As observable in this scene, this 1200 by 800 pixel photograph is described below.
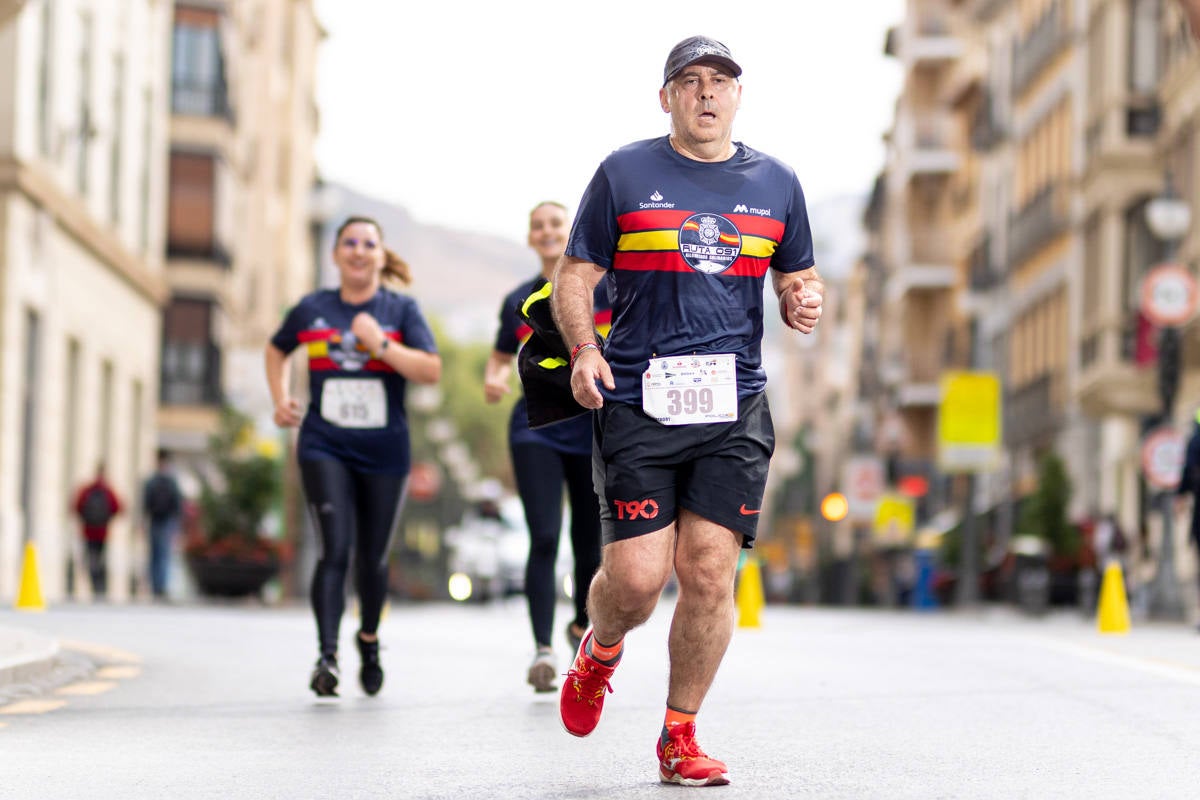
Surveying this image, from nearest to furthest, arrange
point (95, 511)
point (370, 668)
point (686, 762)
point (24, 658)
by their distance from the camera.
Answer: point (686, 762) < point (370, 668) < point (24, 658) < point (95, 511)

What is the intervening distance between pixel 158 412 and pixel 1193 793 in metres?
50.7

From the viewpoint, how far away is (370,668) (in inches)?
452

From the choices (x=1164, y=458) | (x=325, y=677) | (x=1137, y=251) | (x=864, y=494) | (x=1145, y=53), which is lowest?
(x=325, y=677)

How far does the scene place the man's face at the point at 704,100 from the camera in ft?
25.0

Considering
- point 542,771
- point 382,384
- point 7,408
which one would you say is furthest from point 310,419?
point 7,408

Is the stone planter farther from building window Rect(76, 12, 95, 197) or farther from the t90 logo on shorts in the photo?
the t90 logo on shorts

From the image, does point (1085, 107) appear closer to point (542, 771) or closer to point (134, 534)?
point (134, 534)

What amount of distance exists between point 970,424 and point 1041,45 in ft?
40.9

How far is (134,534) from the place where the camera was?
4412cm

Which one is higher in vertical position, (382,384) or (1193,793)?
(382,384)

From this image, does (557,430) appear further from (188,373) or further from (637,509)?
(188,373)

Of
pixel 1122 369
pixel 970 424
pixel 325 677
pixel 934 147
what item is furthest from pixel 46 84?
pixel 934 147

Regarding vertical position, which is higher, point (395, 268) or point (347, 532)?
point (395, 268)

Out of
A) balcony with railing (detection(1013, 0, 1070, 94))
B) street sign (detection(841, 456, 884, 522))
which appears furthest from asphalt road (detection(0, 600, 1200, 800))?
street sign (detection(841, 456, 884, 522))
